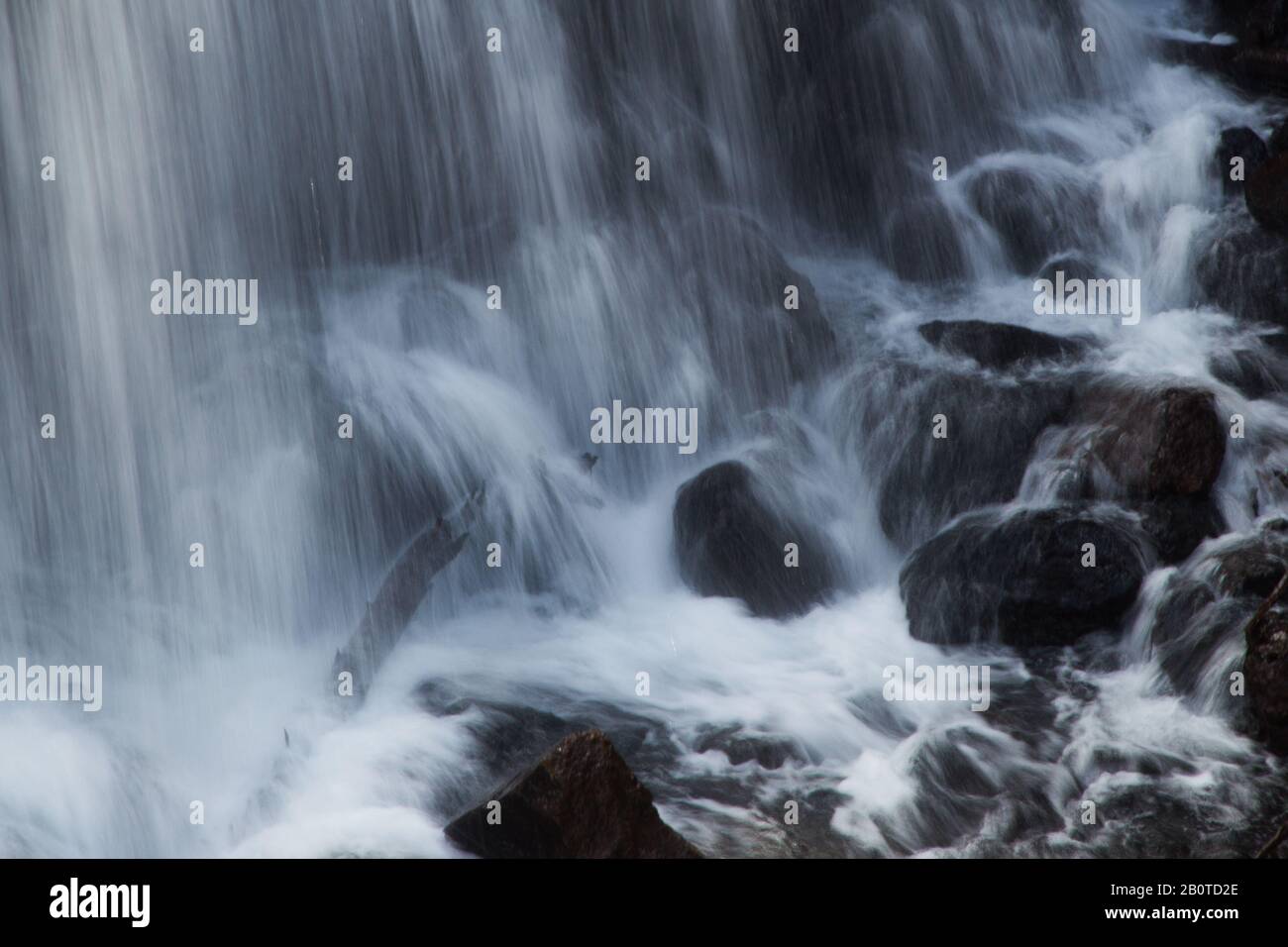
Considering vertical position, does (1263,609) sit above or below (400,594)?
below

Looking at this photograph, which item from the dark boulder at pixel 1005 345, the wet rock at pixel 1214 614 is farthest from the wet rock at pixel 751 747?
the dark boulder at pixel 1005 345

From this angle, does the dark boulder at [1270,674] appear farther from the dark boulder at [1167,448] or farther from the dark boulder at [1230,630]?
the dark boulder at [1167,448]

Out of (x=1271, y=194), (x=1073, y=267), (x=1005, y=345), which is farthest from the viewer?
(x=1073, y=267)

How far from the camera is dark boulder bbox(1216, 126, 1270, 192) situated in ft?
42.0

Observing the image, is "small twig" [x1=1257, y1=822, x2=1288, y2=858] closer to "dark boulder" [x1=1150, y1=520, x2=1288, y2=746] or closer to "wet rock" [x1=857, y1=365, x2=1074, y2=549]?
"dark boulder" [x1=1150, y1=520, x2=1288, y2=746]

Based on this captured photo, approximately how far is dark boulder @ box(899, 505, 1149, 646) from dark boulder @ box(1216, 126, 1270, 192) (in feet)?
14.6

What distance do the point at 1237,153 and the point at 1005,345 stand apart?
337 centimetres

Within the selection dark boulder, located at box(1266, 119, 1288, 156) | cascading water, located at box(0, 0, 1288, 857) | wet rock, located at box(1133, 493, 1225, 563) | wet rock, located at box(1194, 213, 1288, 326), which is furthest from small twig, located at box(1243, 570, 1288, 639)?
dark boulder, located at box(1266, 119, 1288, 156)

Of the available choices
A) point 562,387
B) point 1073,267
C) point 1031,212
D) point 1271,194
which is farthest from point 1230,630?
point 562,387

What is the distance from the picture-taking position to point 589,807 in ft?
23.4

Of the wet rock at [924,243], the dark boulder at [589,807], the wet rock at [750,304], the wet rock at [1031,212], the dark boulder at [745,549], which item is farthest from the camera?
the wet rock at [924,243]

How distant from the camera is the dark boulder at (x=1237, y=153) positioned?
12812 millimetres

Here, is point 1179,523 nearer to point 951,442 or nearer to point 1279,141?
point 951,442

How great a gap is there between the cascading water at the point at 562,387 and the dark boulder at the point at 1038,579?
0.19 metres
